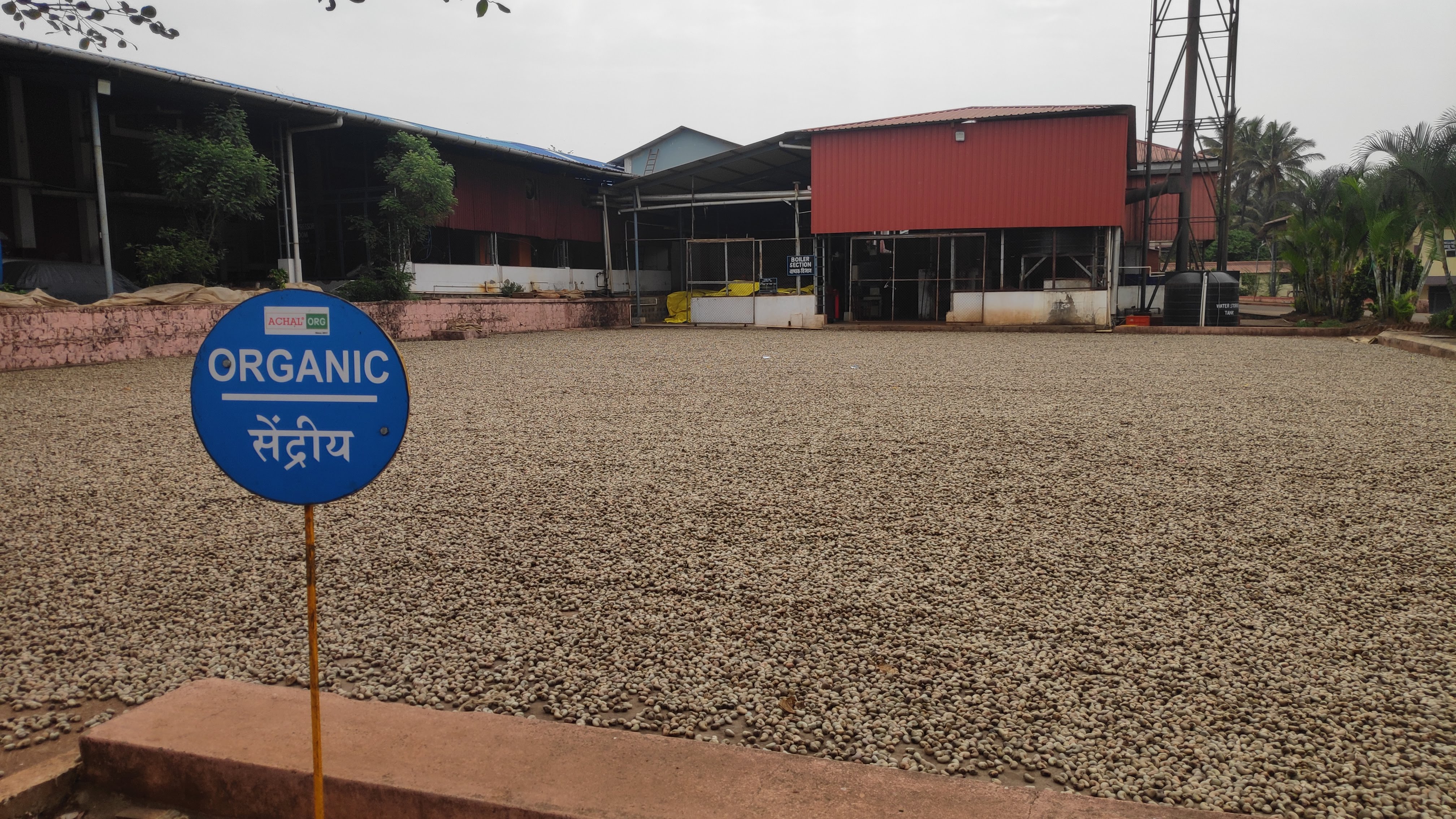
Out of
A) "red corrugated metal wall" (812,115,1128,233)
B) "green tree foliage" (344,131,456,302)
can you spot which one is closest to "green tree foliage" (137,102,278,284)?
"green tree foliage" (344,131,456,302)

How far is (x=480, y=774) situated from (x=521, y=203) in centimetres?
2365

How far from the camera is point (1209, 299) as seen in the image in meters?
20.9

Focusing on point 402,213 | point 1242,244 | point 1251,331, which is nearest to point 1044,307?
point 1251,331

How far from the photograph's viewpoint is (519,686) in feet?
9.17

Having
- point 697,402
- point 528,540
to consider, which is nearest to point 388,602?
point 528,540

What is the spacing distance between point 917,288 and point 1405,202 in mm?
11095

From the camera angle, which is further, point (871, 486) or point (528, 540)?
point (871, 486)

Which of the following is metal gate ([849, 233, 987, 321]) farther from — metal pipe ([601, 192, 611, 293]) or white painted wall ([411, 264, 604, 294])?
white painted wall ([411, 264, 604, 294])

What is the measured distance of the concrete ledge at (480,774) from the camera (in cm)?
206

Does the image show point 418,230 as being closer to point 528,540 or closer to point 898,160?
point 898,160

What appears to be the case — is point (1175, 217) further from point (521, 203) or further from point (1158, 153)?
point (521, 203)

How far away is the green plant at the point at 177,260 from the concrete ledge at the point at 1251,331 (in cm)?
1818

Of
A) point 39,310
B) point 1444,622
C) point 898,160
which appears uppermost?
point 898,160

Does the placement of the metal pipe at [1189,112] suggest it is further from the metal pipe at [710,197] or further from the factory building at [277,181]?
the factory building at [277,181]
